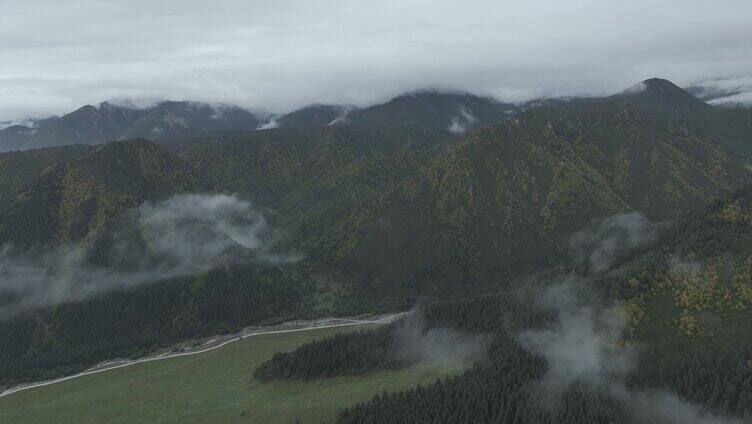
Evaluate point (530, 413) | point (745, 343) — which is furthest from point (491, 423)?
point (745, 343)

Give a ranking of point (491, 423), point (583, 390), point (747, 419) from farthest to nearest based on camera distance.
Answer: point (583, 390), point (491, 423), point (747, 419)

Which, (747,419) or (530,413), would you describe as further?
(530,413)

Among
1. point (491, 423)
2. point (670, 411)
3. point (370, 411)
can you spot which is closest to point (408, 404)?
point (370, 411)

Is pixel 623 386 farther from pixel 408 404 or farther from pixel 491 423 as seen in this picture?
pixel 408 404

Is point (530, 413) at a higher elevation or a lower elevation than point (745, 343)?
lower

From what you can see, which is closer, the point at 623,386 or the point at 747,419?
the point at 747,419

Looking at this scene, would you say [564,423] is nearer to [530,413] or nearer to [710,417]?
[530,413]

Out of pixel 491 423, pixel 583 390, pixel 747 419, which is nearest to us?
pixel 747 419

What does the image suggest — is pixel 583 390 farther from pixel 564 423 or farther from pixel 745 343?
pixel 745 343

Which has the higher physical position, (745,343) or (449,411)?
(745,343)
